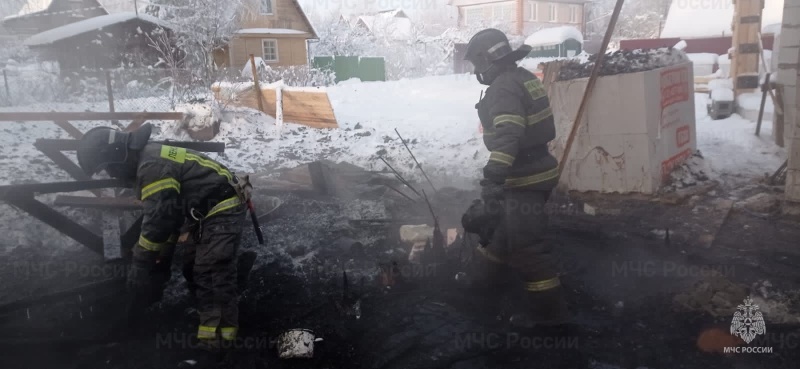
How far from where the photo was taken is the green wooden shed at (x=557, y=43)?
98.1ft

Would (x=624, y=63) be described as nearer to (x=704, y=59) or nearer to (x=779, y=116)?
(x=779, y=116)

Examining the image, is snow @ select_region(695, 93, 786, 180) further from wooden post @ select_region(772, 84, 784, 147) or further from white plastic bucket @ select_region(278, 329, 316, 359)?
white plastic bucket @ select_region(278, 329, 316, 359)

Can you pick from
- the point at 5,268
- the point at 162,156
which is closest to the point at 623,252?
the point at 162,156

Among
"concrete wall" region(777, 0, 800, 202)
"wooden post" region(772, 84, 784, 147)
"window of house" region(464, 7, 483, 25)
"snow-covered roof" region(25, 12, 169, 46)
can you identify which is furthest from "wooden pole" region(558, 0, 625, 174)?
"window of house" region(464, 7, 483, 25)

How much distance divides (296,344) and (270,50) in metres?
26.1

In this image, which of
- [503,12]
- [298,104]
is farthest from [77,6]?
[503,12]

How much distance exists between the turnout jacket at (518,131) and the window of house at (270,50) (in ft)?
83.4

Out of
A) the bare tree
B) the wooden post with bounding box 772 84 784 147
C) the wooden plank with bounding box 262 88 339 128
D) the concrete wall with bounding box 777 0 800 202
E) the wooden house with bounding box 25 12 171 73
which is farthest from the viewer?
the wooden house with bounding box 25 12 171 73

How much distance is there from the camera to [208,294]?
12.6 ft

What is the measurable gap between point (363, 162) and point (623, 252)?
5.05 metres

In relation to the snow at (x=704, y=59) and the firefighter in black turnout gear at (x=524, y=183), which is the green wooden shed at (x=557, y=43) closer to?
the snow at (x=704, y=59)

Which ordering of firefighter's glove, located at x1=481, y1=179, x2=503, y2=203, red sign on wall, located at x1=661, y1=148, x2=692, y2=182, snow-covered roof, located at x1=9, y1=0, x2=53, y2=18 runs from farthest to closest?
snow-covered roof, located at x1=9, y1=0, x2=53, y2=18
red sign on wall, located at x1=661, y1=148, x2=692, y2=182
firefighter's glove, located at x1=481, y1=179, x2=503, y2=203

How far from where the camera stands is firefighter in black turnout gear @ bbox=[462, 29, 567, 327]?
151 inches

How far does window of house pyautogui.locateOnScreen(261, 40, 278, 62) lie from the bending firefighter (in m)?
25.0
